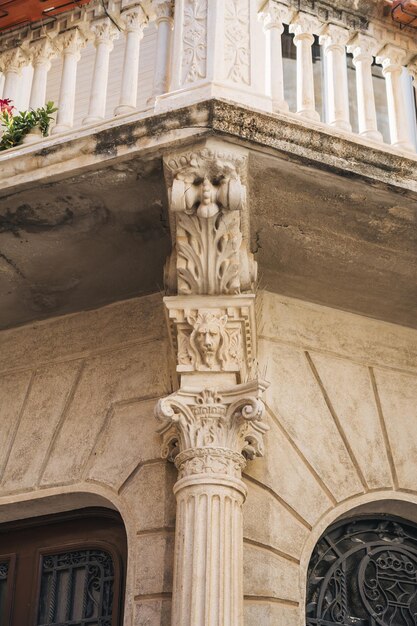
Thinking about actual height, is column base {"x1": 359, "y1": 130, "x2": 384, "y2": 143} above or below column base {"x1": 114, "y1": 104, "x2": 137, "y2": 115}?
below

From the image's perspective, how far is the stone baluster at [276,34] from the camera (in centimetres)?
559

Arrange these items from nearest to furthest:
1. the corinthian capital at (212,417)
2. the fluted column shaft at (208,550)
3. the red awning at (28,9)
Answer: the fluted column shaft at (208,550) < the corinthian capital at (212,417) < the red awning at (28,9)

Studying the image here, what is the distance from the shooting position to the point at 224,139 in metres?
5.15

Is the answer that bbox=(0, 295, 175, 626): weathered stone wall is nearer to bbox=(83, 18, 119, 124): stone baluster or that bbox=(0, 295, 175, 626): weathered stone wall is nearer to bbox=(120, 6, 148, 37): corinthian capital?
bbox=(83, 18, 119, 124): stone baluster

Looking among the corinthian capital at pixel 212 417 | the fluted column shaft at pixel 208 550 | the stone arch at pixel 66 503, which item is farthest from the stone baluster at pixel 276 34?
the stone arch at pixel 66 503

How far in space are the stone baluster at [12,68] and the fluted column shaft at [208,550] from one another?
261 cm

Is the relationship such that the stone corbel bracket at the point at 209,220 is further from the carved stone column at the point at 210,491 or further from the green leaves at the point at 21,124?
the green leaves at the point at 21,124

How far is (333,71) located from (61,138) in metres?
1.63

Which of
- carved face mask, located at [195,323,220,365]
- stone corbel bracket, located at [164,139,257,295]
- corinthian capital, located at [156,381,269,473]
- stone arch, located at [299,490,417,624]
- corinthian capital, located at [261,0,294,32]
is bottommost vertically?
stone arch, located at [299,490,417,624]

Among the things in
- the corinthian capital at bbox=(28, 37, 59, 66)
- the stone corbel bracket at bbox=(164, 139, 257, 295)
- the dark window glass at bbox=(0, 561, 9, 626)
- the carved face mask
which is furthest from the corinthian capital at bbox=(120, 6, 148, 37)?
the dark window glass at bbox=(0, 561, 9, 626)

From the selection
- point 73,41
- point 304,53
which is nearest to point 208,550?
point 304,53

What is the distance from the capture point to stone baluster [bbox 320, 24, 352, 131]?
5.73 m

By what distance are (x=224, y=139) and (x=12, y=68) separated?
1.84 metres

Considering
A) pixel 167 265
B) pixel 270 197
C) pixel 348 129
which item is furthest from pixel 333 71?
pixel 167 265
